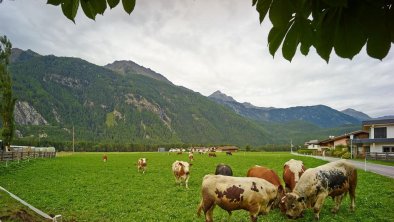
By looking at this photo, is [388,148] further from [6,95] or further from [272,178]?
[6,95]

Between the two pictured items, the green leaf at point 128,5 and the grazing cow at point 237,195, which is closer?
the green leaf at point 128,5

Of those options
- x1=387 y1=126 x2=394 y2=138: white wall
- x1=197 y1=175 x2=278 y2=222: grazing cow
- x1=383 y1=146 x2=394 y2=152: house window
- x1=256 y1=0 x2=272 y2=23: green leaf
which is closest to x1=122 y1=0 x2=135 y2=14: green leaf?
x1=256 y1=0 x2=272 y2=23: green leaf

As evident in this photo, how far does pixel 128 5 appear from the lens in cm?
160

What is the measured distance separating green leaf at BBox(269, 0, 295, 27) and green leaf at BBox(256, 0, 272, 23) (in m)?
0.03

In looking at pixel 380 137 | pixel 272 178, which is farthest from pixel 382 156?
pixel 272 178

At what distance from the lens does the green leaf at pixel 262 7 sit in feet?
4.79

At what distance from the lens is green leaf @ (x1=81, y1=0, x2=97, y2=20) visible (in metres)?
1.68

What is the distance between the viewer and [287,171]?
13734 millimetres

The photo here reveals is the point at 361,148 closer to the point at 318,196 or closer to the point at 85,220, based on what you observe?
the point at 318,196

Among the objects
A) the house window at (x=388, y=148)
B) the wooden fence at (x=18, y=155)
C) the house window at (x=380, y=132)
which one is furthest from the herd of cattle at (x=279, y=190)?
the house window at (x=380, y=132)

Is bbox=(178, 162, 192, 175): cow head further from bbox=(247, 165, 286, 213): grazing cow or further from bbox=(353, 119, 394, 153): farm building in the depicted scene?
bbox=(353, 119, 394, 153): farm building

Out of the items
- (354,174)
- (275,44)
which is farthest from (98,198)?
(275,44)

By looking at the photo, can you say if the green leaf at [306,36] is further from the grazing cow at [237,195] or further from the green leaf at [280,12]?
the grazing cow at [237,195]

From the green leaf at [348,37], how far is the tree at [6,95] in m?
43.0
